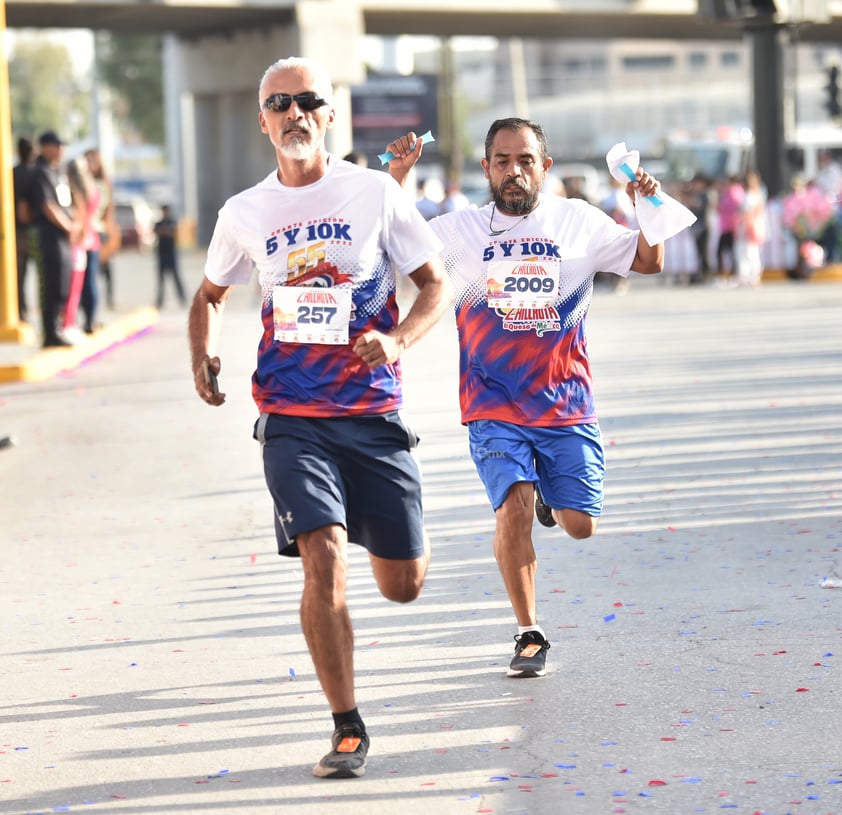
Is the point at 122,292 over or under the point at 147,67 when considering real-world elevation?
under

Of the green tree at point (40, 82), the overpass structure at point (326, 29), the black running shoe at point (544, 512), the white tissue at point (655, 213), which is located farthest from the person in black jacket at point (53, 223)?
the green tree at point (40, 82)

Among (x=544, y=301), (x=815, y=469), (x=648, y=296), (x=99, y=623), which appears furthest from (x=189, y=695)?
(x=648, y=296)

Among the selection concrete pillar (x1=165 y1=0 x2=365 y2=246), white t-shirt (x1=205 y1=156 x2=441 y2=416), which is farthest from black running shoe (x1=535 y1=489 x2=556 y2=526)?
concrete pillar (x1=165 y1=0 x2=365 y2=246)

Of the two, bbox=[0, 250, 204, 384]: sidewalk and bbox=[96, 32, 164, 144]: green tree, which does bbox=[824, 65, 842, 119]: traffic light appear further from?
bbox=[96, 32, 164, 144]: green tree

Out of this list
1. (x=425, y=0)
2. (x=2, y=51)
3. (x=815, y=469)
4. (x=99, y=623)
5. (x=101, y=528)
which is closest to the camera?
(x=99, y=623)

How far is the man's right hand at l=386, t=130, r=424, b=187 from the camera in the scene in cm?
625

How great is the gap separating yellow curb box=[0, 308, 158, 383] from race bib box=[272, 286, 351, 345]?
39.2ft

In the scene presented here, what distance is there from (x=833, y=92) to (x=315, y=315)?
28.9m

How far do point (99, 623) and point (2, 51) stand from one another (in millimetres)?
13958

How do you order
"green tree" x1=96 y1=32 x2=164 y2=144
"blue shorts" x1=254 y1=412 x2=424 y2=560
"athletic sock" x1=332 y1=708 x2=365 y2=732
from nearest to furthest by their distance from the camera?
"athletic sock" x1=332 y1=708 x2=365 y2=732, "blue shorts" x1=254 y1=412 x2=424 y2=560, "green tree" x1=96 y1=32 x2=164 y2=144

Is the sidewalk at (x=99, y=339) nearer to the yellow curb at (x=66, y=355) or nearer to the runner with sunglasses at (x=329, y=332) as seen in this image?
the yellow curb at (x=66, y=355)

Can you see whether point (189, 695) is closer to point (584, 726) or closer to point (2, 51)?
point (584, 726)

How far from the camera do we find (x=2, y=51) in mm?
19938

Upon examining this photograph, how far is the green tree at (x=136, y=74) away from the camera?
81.2 m
